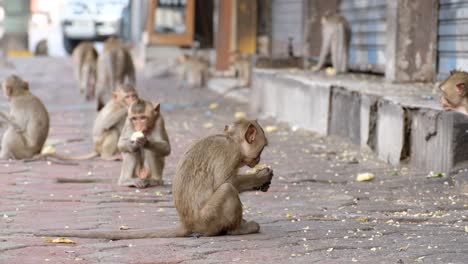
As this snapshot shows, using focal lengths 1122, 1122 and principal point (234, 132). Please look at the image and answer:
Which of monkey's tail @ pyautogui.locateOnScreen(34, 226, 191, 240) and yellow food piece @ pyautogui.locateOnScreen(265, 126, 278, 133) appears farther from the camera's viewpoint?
yellow food piece @ pyautogui.locateOnScreen(265, 126, 278, 133)

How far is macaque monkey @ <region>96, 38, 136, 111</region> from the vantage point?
56.9ft

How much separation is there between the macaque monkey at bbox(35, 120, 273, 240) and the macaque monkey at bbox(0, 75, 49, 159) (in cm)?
449

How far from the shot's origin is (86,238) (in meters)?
6.61

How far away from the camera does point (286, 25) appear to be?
73.3ft

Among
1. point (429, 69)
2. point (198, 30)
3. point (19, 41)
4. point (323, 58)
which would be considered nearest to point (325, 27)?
point (323, 58)

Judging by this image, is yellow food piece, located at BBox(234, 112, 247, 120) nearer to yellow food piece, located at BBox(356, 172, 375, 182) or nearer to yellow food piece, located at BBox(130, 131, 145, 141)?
yellow food piece, located at BBox(356, 172, 375, 182)

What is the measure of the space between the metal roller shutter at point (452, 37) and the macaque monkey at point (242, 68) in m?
8.73

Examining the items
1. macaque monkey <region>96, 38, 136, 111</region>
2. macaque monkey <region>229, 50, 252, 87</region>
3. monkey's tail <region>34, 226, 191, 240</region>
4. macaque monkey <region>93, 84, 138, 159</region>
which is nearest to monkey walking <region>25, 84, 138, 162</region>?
macaque monkey <region>93, 84, 138, 159</region>

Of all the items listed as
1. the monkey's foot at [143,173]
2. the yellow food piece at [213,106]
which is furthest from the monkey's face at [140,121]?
the yellow food piece at [213,106]

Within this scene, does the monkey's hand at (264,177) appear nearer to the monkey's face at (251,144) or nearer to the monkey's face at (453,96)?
the monkey's face at (251,144)

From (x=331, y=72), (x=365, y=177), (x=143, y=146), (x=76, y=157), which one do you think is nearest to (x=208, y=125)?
(x=331, y=72)

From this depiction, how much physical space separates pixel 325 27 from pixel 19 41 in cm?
2656

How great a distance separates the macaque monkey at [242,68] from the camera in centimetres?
2221

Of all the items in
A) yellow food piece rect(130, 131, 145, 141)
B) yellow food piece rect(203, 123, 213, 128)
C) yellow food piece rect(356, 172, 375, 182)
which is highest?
yellow food piece rect(130, 131, 145, 141)
